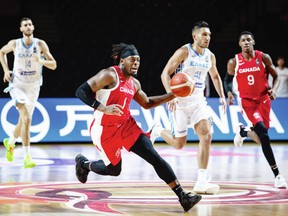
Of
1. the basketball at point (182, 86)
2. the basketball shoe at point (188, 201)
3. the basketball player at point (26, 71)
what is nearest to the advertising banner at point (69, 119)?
the basketball player at point (26, 71)

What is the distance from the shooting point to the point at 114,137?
7.48 metres

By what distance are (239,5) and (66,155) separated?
10792 mm

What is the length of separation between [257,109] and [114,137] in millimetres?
3000

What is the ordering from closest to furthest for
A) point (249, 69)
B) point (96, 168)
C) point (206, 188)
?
point (96, 168)
point (206, 188)
point (249, 69)

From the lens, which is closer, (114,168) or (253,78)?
(114,168)

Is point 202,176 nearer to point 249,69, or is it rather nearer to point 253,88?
point 253,88

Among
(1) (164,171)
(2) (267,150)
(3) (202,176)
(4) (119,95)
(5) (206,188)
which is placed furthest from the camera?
(2) (267,150)

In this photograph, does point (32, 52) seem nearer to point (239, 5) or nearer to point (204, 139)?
point (204, 139)

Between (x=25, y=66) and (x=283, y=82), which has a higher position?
(x=283, y=82)

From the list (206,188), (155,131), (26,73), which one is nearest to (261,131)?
(206,188)

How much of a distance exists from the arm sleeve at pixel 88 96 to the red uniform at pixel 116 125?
0.19 metres

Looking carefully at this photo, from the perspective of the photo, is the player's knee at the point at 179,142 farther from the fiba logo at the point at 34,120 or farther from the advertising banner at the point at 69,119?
the fiba logo at the point at 34,120

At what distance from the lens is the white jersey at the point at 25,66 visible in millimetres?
11766

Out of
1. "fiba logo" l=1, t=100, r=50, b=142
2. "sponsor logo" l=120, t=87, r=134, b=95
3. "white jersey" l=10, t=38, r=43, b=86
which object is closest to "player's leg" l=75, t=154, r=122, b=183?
"sponsor logo" l=120, t=87, r=134, b=95
